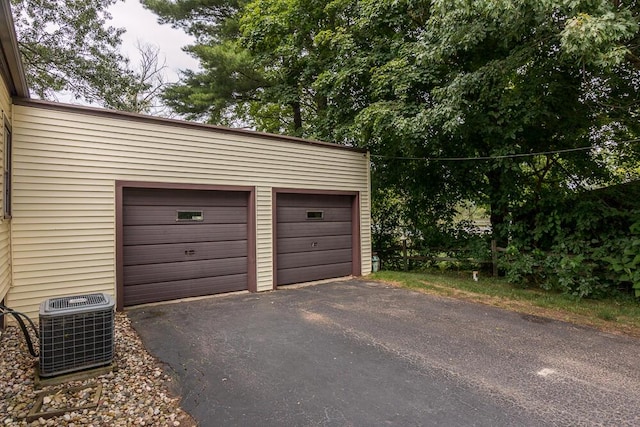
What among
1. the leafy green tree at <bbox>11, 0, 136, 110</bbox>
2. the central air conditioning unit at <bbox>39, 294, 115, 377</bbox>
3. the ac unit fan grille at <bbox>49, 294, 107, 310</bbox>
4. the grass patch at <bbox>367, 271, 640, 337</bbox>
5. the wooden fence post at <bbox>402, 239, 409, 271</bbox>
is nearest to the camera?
the central air conditioning unit at <bbox>39, 294, 115, 377</bbox>

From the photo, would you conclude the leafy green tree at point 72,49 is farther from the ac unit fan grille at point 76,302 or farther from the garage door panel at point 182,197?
the ac unit fan grille at point 76,302

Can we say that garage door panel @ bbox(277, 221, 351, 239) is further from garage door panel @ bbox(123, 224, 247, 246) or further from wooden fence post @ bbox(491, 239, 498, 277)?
wooden fence post @ bbox(491, 239, 498, 277)

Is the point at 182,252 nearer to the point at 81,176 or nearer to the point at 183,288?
the point at 183,288

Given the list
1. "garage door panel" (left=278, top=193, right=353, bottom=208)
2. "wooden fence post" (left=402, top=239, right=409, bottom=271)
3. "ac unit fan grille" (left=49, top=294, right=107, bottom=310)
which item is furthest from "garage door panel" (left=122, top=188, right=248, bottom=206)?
"wooden fence post" (left=402, top=239, right=409, bottom=271)

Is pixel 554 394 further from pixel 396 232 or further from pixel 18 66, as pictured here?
pixel 396 232

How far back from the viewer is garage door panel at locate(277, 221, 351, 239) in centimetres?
654

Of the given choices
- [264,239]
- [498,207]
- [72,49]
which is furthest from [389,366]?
[72,49]

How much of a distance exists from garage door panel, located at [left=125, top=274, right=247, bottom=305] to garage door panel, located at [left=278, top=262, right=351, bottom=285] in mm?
808

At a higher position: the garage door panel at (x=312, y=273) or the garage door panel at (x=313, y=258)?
the garage door panel at (x=313, y=258)

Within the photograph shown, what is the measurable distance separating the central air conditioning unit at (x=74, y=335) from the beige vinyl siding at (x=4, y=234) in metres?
1.10

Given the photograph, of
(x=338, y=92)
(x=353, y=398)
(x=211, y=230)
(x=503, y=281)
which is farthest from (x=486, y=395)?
(x=338, y=92)

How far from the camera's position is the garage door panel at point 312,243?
653cm

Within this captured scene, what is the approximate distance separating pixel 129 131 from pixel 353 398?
457 cm

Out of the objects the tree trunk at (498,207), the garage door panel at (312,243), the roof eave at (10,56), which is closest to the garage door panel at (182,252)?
the garage door panel at (312,243)
